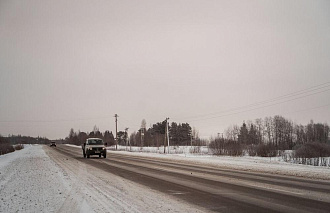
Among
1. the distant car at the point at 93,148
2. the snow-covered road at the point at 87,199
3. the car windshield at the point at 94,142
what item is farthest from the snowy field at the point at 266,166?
the snow-covered road at the point at 87,199

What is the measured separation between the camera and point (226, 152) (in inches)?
1863

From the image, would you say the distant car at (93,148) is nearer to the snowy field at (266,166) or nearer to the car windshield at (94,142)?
the car windshield at (94,142)

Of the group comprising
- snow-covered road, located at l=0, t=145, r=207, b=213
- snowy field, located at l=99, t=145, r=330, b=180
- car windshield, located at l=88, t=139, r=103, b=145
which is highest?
car windshield, located at l=88, t=139, r=103, b=145

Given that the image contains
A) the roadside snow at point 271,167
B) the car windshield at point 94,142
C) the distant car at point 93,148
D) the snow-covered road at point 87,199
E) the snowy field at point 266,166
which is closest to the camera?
the snow-covered road at point 87,199

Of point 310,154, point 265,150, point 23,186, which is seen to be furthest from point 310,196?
point 265,150

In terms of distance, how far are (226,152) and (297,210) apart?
133 ft

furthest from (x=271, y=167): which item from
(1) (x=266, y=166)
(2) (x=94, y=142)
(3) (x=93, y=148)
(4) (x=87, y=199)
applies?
(2) (x=94, y=142)

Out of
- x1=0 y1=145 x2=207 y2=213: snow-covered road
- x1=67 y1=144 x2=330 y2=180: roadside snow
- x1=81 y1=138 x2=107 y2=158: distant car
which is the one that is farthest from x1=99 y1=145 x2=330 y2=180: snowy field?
x1=0 y1=145 x2=207 y2=213: snow-covered road

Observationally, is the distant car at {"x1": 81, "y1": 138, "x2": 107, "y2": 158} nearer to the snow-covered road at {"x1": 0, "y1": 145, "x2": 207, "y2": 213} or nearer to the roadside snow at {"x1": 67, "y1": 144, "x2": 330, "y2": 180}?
the roadside snow at {"x1": 67, "y1": 144, "x2": 330, "y2": 180}

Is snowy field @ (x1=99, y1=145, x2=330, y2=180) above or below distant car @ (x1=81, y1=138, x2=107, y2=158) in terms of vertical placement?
below

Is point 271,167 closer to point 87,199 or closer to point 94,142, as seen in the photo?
point 87,199

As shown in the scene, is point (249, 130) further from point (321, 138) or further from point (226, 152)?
point (226, 152)

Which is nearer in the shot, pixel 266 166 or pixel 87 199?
pixel 87 199

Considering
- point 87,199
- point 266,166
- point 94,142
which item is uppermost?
point 94,142
